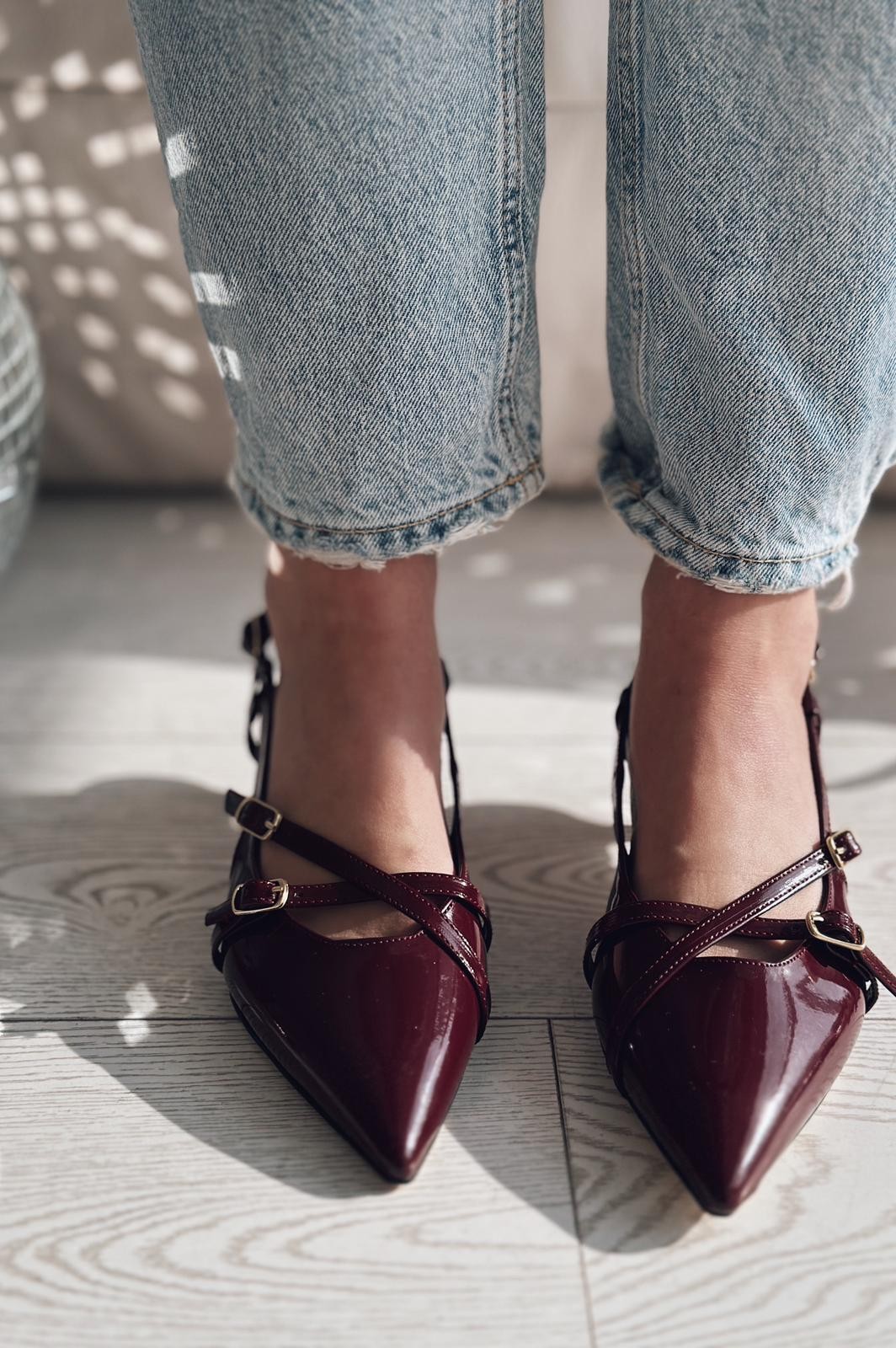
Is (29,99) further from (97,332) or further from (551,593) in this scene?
(551,593)

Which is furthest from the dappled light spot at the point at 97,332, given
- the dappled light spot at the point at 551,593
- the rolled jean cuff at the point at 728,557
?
the rolled jean cuff at the point at 728,557

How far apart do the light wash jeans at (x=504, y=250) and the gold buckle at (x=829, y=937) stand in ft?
0.49

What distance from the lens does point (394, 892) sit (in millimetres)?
506

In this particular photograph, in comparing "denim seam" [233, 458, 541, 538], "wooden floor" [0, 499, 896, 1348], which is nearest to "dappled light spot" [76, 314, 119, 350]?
"wooden floor" [0, 499, 896, 1348]

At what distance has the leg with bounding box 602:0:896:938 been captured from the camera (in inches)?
16.0

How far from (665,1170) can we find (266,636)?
0.34 metres

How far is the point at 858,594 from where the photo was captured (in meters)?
0.92

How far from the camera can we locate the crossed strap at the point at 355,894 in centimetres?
50

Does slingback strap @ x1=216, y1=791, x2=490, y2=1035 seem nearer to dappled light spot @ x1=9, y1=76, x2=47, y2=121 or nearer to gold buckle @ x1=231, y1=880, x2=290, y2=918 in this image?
gold buckle @ x1=231, y1=880, x2=290, y2=918

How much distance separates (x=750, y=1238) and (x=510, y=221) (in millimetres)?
432

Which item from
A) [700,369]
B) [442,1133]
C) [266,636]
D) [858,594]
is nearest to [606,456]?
[700,369]

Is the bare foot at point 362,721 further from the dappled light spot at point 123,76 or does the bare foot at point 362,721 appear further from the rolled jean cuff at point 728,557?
the dappled light spot at point 123,76

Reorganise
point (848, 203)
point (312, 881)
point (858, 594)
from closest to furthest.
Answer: point (848, 203), point (312, 881), point (858, 594)

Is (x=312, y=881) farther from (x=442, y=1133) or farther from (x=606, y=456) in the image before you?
(x=606, y=456)
